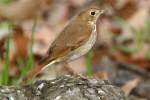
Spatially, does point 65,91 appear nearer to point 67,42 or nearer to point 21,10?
point 67,42

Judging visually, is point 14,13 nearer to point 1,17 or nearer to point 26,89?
point 1,17

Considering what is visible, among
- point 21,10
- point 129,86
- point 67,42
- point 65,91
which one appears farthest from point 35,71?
point 21,10

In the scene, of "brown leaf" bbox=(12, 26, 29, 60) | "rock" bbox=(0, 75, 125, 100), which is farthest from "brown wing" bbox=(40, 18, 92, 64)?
"brown leaf" bbox=(12, 26, 29, 60)

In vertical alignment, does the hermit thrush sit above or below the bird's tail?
above

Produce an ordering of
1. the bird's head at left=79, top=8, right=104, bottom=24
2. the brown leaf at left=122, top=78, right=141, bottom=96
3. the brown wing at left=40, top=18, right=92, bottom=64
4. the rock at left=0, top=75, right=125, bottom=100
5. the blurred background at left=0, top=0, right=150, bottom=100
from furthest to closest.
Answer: the blurred background at left=0, top=0, right=150, bottom=100 → the brown leaf at left=122, top=78, right=141, bottom=96 → the bird's head at left=79, top=8, right=104, bottom=24 → the brown wing at left=40, top=18, right=92, bottom=64 → the rock at left=0, top=75, right=125, bottom=100

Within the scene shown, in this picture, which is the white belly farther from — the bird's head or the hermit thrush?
the bird's head

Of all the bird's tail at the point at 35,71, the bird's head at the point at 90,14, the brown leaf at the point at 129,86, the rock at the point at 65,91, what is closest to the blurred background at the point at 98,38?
the brown leaf at the point at 129,86
